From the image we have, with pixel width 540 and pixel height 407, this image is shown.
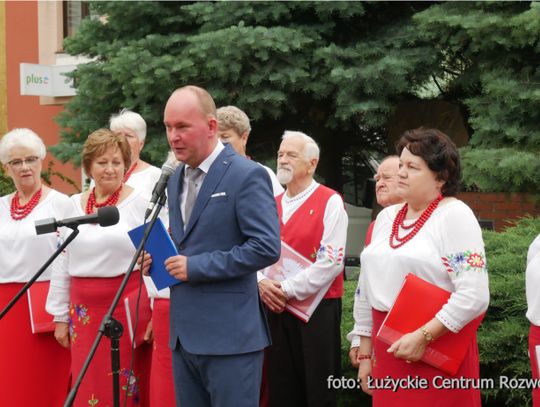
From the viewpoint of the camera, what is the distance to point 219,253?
383 centimetres

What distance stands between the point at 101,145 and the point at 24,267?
1.06 meters

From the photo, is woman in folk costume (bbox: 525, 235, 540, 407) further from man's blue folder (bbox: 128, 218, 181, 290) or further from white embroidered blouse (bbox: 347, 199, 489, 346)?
man's blue folder (bbox: 128, 218, 181, 290)

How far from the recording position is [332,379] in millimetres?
5559

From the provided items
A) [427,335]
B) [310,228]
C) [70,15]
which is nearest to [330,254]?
[310,228]

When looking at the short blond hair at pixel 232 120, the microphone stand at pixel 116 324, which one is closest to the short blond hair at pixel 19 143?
the short blond hair at pixel 232 120

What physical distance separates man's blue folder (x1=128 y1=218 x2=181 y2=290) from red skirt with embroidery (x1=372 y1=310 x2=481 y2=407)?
3.69ft

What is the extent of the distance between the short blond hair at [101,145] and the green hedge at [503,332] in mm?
2005

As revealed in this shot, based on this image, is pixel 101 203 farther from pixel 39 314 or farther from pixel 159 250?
pixel 159 250

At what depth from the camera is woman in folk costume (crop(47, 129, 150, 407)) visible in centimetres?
534

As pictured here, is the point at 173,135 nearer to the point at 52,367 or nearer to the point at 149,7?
the point at 52,367

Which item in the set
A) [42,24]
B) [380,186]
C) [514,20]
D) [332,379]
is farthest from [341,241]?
[42,24]

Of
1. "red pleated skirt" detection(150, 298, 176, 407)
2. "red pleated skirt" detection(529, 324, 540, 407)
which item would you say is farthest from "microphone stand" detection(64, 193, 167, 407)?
"red pleated skirt" detection(529, 324, 540, 407)

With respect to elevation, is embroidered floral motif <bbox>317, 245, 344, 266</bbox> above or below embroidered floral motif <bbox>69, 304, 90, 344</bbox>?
above

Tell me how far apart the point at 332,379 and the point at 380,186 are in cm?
126
